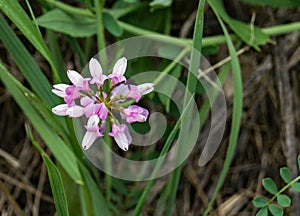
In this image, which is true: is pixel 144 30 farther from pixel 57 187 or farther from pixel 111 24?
pixel 57 187

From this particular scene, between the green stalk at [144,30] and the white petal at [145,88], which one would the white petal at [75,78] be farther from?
the green stalk at [144,30]

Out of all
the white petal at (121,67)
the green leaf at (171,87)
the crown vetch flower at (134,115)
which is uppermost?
the white petal at (121,67)

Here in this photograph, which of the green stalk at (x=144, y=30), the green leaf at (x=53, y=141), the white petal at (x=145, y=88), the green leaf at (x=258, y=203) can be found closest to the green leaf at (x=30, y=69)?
the green leaf at (x=53, y=141)

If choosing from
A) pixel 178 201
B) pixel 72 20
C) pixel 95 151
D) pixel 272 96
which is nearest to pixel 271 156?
pixel 272 96

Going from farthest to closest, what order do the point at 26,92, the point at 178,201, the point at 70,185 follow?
the point at 178,201, the point at 70,185, the point at 26,92

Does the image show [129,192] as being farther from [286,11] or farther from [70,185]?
[286,11]

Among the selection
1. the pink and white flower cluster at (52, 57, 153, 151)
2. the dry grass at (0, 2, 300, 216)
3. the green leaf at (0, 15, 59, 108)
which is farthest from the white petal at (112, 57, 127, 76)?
the dry grass at (0, 2, 300, 216)
